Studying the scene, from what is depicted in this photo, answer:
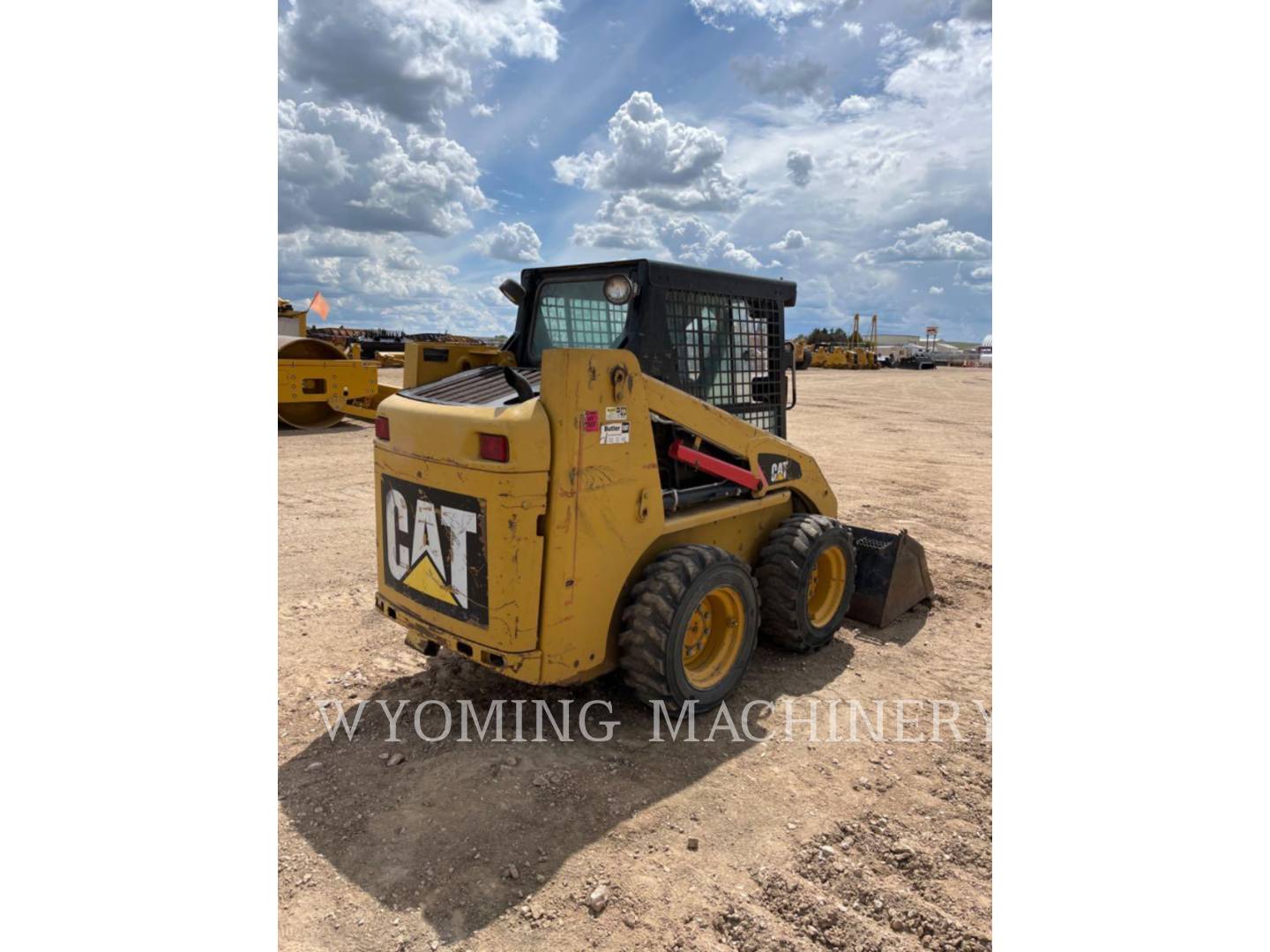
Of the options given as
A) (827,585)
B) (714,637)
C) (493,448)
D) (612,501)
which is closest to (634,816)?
(714,637)

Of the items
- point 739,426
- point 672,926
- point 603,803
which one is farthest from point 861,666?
point 672,926

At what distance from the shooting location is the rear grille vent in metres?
3.70

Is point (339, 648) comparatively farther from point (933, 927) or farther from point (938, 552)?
point (938, 552)

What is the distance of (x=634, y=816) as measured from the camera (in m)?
3.19

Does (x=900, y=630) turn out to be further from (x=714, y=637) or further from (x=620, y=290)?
(x=620, y=290)

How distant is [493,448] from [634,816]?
1651 millimetres

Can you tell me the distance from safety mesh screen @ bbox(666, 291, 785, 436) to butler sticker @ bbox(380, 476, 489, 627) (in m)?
1.59

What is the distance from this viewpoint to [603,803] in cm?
326

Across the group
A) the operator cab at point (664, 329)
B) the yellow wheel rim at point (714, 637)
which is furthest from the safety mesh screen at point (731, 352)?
the yellow wheel rim at point (714, 637)

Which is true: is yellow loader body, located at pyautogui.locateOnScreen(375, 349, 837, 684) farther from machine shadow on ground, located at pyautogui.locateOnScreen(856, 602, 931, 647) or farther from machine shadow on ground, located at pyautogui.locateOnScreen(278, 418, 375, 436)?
machine shadow on ground, located at pyautogui.locateOnScreen(278, 418, 375, 436)

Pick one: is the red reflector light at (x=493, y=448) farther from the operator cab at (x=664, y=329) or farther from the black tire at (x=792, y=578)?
the black tire at (x=792, y=578)

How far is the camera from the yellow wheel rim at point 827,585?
5.02 metres

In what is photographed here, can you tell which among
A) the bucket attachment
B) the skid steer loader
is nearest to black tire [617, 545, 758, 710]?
the skid steer loader

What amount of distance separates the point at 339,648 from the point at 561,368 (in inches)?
103
